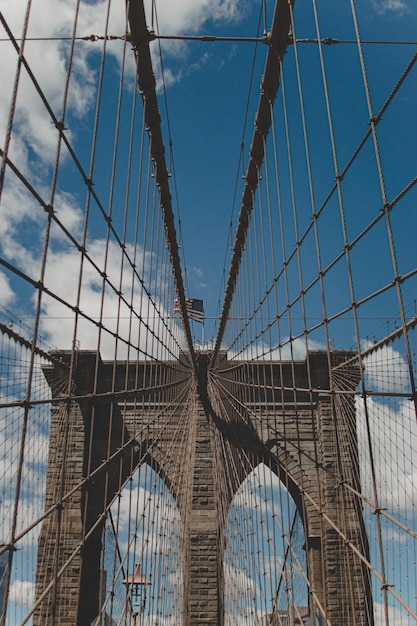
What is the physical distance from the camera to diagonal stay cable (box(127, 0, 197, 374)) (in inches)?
171

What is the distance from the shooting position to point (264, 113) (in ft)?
19.4

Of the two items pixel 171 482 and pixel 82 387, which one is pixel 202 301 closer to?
pixel 82 387

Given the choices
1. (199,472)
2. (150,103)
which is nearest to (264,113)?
(150,103)

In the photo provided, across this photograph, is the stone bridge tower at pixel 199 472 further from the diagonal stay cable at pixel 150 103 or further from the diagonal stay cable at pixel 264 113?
the diagonal stay cable at pixel 150 103

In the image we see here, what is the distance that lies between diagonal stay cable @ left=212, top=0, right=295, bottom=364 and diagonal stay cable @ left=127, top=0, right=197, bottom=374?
101 centimetres

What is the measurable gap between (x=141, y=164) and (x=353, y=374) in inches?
228

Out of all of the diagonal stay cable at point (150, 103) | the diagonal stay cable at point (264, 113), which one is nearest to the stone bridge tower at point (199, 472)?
the diagonal stay cable at point (264, 113)

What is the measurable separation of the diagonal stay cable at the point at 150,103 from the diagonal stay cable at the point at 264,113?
1010 mm

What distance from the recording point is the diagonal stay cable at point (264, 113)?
14.5ft

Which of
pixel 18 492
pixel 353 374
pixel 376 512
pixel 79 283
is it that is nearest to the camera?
pixel 18 492

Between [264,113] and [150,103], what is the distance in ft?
3.99

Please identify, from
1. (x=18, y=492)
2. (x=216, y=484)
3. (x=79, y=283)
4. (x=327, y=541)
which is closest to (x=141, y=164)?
(x=79, y=283)

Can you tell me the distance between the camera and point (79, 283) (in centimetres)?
327

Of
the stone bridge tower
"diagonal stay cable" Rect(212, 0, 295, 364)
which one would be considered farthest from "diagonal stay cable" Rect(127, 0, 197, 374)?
the stone bridge tower
